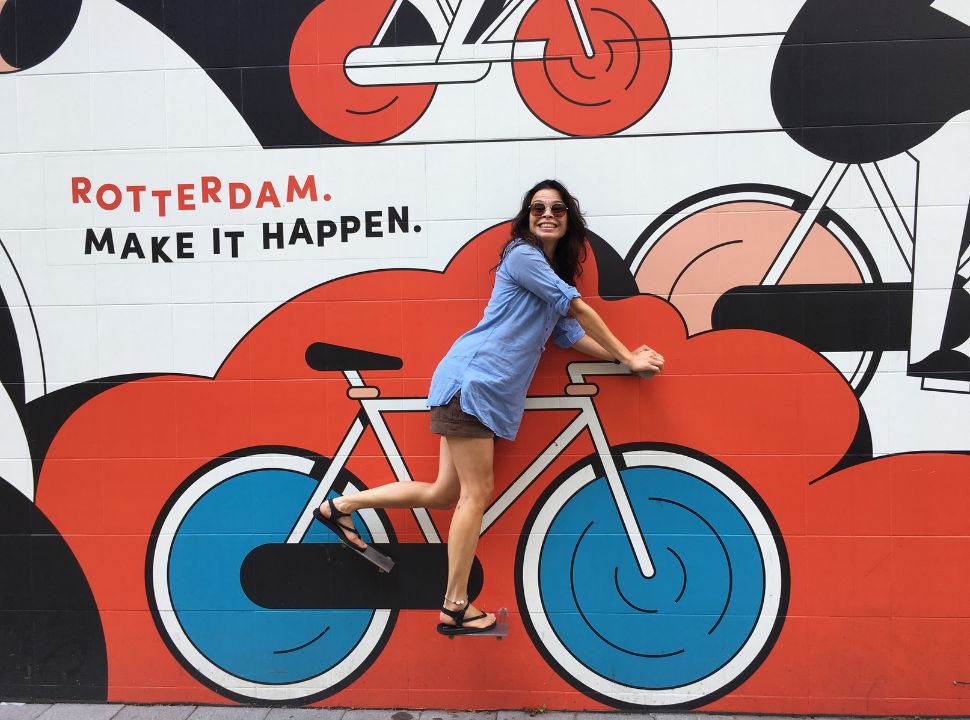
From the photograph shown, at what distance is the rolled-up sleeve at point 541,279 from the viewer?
10.3 feet

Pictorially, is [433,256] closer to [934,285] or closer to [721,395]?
[721,395]

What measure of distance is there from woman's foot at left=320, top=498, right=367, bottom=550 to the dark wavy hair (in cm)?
130

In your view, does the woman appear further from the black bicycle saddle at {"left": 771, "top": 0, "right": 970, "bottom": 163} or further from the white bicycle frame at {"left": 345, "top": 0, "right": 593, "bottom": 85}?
the black bicycle saddle at {"left": 771, "top": 0, "right": 970, "bottom": 163}

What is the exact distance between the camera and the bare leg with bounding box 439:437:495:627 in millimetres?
3225

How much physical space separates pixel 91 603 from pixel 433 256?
2.30m

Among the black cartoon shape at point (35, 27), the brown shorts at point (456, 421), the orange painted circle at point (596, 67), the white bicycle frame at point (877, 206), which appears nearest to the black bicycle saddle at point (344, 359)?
the brown shorts at point (456, 421)

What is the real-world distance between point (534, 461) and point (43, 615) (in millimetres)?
2450

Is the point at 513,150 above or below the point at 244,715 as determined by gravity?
above

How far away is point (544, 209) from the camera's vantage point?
3.22 m

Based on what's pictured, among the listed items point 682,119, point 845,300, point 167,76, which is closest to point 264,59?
point 167,76

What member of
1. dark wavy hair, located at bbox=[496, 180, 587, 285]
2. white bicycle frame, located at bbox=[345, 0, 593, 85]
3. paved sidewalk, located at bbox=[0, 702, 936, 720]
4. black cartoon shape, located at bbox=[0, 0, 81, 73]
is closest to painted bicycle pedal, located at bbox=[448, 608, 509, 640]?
paved sidewalk, located at bbox=[0, 702, 936, 720]

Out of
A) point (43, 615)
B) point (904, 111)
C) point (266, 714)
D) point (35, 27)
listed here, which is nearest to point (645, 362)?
point (904, 111)

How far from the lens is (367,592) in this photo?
11.5ft

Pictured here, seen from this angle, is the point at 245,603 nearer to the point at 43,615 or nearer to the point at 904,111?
the point at 43,615
